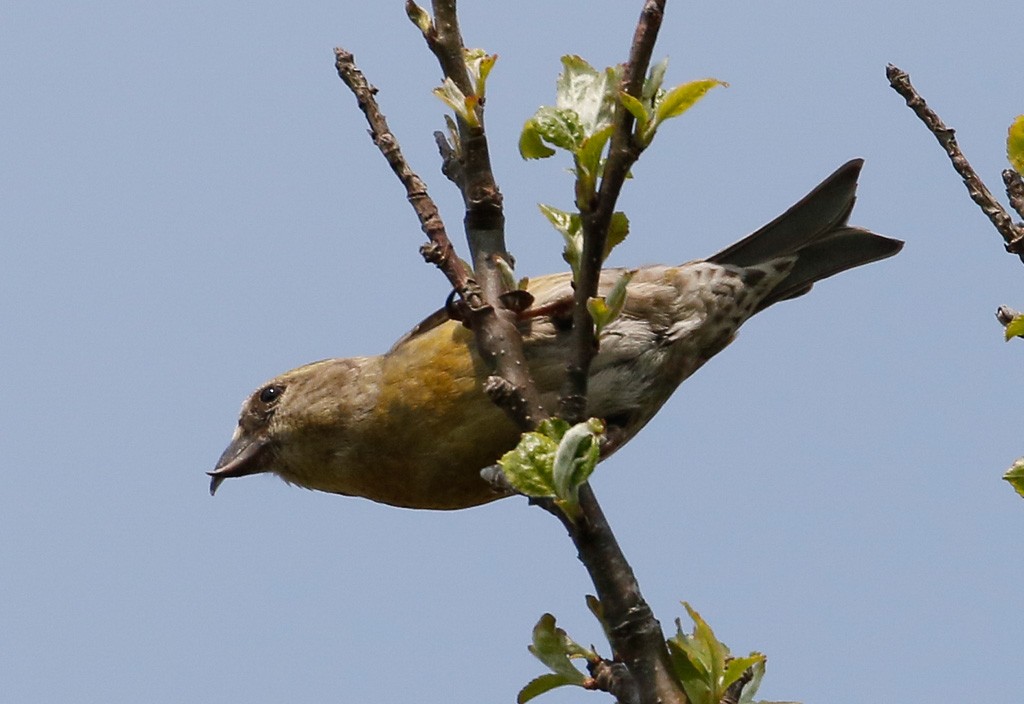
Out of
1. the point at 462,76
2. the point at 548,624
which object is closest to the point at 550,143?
A: the point at 462,76

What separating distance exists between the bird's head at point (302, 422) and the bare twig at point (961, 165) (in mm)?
2698

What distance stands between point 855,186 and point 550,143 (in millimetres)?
2918

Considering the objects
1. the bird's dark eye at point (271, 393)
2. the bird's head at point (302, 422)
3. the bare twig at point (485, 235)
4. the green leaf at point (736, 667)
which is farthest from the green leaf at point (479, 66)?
the bird's dark eye at point (271, 393)

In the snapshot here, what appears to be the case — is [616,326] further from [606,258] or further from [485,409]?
[606,258]

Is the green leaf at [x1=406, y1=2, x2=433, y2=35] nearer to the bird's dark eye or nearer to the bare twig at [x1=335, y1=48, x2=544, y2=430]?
the bare twig at [x1=335, y1=48, x2=544, y2=430]

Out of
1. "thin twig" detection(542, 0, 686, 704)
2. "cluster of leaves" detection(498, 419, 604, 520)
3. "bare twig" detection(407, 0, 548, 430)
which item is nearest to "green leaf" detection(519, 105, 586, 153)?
"thin twig" detection(542, 0, 686, 704)

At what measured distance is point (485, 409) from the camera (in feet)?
15.5

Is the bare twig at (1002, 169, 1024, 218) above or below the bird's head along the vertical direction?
below

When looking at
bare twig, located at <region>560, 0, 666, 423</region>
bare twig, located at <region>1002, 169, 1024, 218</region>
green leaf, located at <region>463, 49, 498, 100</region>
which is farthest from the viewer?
green leaf, located at <region>463, 49, 498, 100</region>

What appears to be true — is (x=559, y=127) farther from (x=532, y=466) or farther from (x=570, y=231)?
(x=532, y=466)

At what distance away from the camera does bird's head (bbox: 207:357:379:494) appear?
211 inches

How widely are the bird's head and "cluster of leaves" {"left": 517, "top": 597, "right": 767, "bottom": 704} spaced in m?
2.27

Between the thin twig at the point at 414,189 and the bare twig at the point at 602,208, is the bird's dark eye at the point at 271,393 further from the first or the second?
the bare twig at the point at 602,208

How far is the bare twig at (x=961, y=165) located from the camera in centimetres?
290
